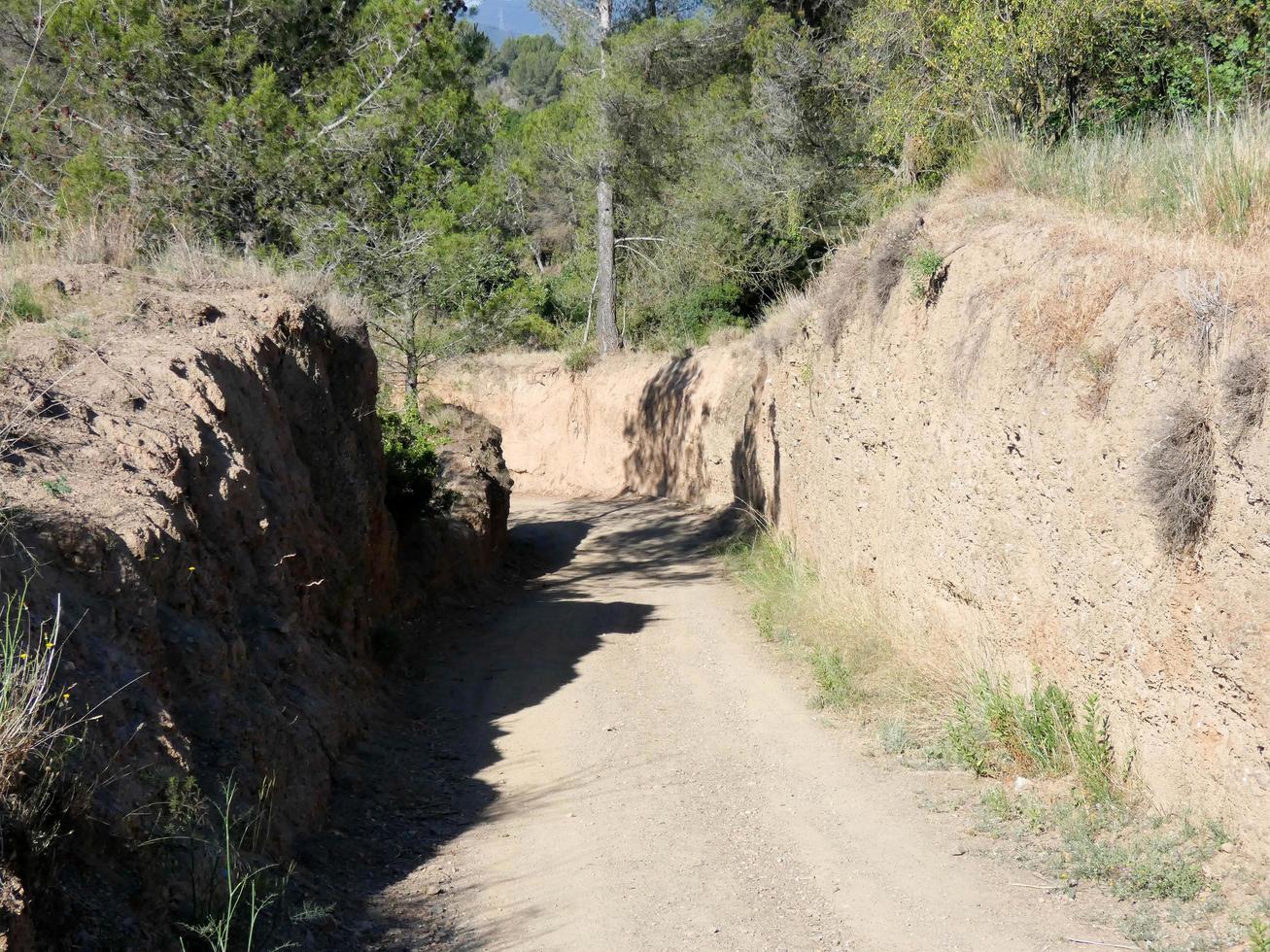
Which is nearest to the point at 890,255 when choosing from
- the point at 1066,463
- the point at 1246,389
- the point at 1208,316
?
the point at 1066,463

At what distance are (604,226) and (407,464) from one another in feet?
54.7

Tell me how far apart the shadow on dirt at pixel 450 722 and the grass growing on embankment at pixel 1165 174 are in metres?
6.08

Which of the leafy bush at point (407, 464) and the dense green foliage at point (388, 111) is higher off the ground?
the dense green foliage at point (388, 111)

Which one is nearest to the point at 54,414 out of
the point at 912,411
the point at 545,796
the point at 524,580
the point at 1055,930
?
the point at 545,796

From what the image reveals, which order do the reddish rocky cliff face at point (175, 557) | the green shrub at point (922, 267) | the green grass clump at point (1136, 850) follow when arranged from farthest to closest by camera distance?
the green shrub at point (922, 267)
the green grass clump at point (1136, 850)
the reddish rocky cliff face at point (175, 557)

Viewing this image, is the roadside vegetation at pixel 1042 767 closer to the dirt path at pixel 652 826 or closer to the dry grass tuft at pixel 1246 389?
the dirt path at pixel 652 826

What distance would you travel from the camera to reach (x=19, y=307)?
7316 mm

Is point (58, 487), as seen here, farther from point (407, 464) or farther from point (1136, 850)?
point (407, 464)

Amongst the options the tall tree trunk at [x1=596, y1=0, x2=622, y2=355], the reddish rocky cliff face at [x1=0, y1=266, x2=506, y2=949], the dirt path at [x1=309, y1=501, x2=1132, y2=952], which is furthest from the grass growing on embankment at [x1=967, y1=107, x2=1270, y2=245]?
the tall tree trunk at [x1=596, y1=0, x2=622, y2=355]

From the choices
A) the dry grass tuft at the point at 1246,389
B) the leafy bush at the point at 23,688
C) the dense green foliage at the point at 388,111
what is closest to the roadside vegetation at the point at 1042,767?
the dry grass tuft at the point at 1246,389

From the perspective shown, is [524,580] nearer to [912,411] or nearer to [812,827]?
[912,411]

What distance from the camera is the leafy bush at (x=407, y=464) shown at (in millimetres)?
13367

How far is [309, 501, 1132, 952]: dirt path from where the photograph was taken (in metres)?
5.71

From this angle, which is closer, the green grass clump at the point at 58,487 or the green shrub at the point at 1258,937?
the green shrub at the point at 1258,937
